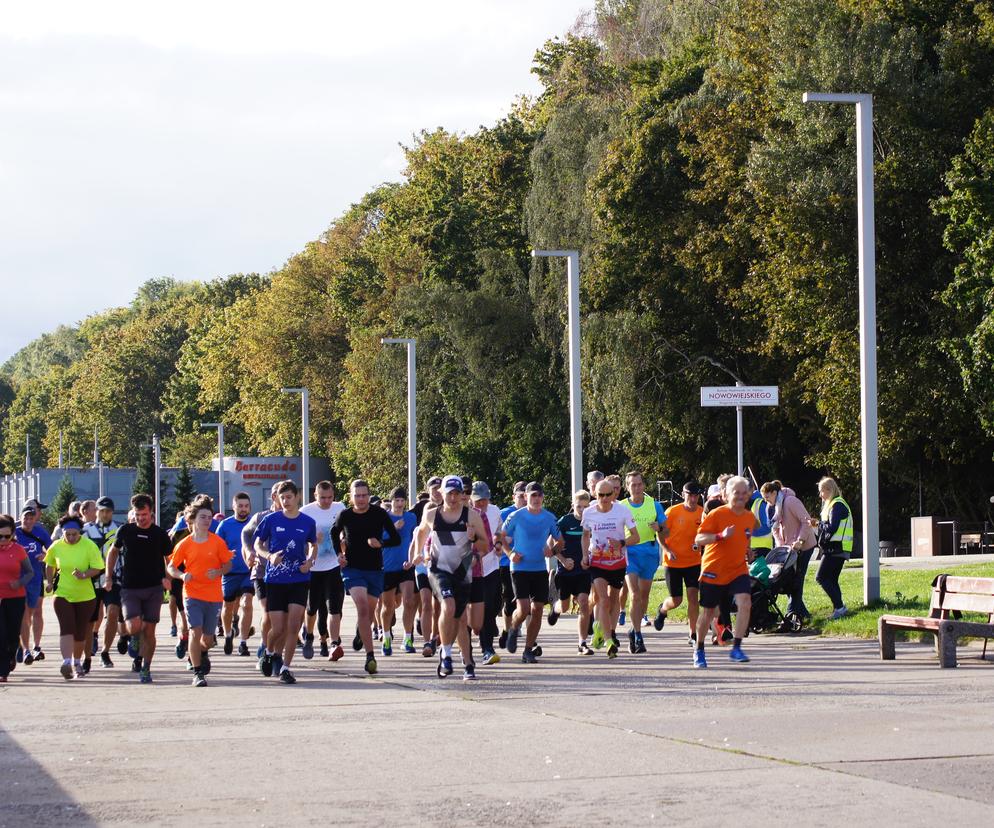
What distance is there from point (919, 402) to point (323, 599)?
20456mm

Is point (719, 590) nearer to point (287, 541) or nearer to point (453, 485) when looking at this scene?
point (453, 485)

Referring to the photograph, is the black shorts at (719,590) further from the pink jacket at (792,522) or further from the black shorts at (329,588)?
the black shorts at (329,588)

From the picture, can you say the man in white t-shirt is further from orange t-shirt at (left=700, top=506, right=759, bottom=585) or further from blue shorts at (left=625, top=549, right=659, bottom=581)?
orange t-shirt at (left=700, top=506, right=759, bottom=585)

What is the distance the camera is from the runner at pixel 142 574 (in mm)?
16500

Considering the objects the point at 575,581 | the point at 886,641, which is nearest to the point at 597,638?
the point at 575,581

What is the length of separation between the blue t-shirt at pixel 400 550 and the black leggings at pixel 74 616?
3.34 metres

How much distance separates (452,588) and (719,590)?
252cm

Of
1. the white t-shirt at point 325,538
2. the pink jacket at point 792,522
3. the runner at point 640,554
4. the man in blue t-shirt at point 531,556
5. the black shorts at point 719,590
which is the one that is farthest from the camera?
the pink jacket at point 792,522

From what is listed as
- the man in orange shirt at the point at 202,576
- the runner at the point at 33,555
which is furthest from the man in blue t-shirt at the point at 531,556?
the runner at the point at 33,555

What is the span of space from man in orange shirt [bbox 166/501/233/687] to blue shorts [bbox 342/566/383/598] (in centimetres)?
121

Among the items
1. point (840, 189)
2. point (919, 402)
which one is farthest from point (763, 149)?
point (919, 402)

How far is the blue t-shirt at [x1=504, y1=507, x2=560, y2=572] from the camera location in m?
17.6

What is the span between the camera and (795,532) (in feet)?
65.4

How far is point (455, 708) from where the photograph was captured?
1294cm
